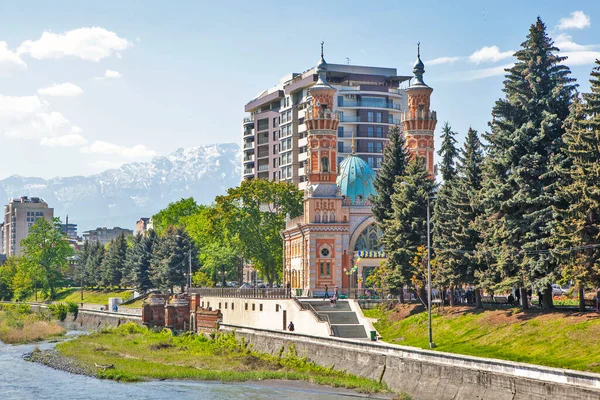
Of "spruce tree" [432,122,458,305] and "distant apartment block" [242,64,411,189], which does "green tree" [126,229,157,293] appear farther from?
"spruce tree" [432,122,458,305]

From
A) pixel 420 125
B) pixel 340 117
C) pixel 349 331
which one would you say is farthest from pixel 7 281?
pixel 349 331

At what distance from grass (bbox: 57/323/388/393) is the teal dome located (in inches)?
1066

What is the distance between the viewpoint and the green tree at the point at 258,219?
115312 millimetres

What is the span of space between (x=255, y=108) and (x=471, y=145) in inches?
4817

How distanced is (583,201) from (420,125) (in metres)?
46.3

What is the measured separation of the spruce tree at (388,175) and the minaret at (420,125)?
13180 millimetres

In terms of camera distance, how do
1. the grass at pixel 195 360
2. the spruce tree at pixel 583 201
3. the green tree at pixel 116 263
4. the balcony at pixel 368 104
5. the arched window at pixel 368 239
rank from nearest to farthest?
1. the spruce tree at pixel 583 201
2. the grass at pixel 195 360
3. the arched window at pixel 368 239
4. the balcony at pixel 368 104
5. the green tree at pixel 116 263

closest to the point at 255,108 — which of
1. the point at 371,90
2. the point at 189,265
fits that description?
the point at 371,90

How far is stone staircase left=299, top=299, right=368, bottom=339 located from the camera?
240 ft

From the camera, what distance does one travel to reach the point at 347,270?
96312 millimetres

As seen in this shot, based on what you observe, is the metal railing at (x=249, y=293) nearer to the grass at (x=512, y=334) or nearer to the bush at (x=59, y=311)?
the grass at (x=512, y=334)

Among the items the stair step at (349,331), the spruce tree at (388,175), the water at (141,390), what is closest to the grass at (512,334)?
the stair step at (349,331)

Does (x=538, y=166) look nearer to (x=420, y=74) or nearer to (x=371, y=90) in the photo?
(x=420, y=74)

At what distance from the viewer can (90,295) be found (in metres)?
170
